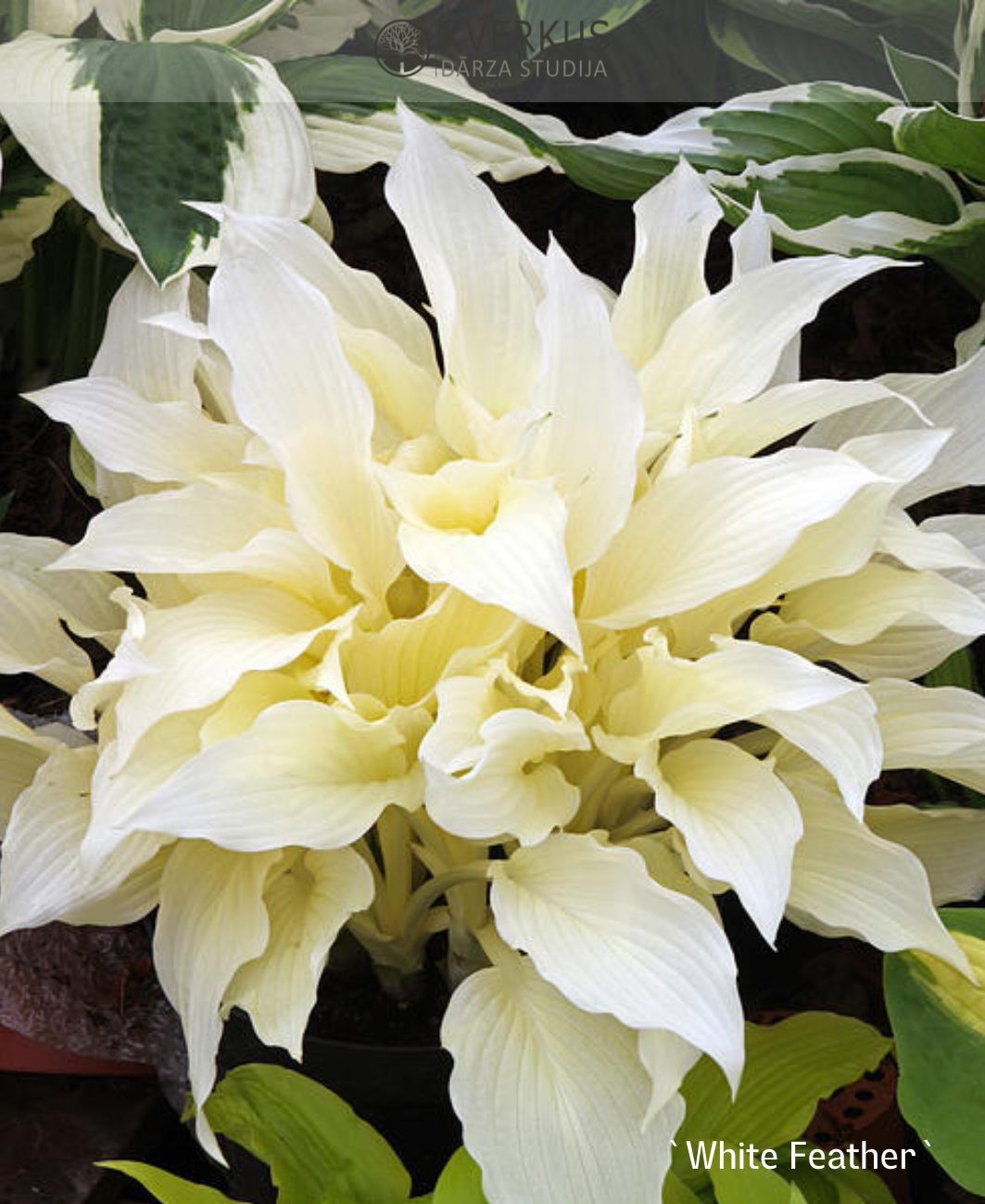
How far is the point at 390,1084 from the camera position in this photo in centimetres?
58

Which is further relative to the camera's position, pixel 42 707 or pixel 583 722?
pixel 42 707

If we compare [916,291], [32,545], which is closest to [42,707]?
[32,545]

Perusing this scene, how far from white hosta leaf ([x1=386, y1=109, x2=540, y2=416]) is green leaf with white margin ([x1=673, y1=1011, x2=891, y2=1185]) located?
275 mm

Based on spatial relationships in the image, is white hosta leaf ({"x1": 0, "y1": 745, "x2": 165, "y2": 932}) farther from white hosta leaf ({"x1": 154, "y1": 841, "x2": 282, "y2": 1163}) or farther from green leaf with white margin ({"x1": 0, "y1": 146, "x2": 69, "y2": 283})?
green leaf with white margin ({"x1": 0, "y1": 146, "x2": 69, "y2": 283})

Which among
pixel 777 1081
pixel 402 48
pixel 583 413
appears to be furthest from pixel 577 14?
pixel 777 1081

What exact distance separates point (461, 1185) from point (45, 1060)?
1.03ft

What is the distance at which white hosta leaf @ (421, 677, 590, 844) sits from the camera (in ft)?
1.52

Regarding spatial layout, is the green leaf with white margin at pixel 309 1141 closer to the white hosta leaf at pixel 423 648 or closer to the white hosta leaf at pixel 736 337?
the white hosta leaf at pixel 423 648

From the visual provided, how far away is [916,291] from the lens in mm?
807

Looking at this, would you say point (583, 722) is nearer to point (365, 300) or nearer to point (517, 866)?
point (517, 866)

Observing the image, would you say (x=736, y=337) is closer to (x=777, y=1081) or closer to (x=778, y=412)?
(x=778, y=412)

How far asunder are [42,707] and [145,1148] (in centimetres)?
22

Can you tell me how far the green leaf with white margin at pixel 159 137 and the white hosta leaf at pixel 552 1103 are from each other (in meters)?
0.32

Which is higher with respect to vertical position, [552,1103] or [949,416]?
[949,416]
